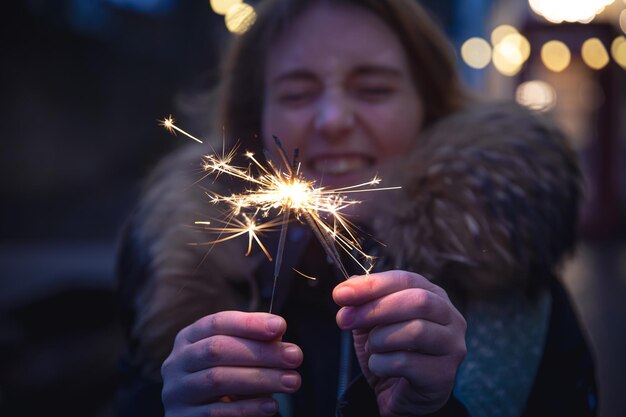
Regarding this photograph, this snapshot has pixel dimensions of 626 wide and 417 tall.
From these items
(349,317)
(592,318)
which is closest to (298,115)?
(349,317)

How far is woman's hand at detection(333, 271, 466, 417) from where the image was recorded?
64 centimetres

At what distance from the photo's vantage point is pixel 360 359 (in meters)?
0.76

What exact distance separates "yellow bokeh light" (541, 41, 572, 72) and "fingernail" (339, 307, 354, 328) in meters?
6.09

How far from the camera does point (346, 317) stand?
0.65 m

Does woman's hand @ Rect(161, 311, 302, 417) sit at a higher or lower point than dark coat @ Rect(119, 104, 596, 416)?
lower

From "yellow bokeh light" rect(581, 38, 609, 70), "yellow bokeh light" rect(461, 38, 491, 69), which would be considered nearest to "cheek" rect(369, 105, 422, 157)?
"yellow bokeh light" rect(581, 38, 609, 70)

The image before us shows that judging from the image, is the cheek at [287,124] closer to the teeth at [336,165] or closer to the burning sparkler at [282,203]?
the teeth at [336,165]

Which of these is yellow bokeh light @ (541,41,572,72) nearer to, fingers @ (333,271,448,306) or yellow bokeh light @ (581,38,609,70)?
yellow bokeh light @ (581,38,609,70)

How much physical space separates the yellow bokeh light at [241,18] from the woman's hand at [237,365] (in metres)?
0.93

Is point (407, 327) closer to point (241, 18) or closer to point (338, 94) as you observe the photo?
point (338, 94)

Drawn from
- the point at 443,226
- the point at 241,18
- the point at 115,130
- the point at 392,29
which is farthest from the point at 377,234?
the point at 115,130

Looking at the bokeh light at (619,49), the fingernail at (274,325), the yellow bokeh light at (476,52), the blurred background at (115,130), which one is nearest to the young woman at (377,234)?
the fingernail at (274,325)

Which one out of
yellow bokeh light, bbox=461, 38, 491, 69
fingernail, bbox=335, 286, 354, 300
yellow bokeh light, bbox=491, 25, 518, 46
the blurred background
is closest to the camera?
fingernail, bbox=335, 286, 354, 300

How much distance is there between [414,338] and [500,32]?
682 centimetres
